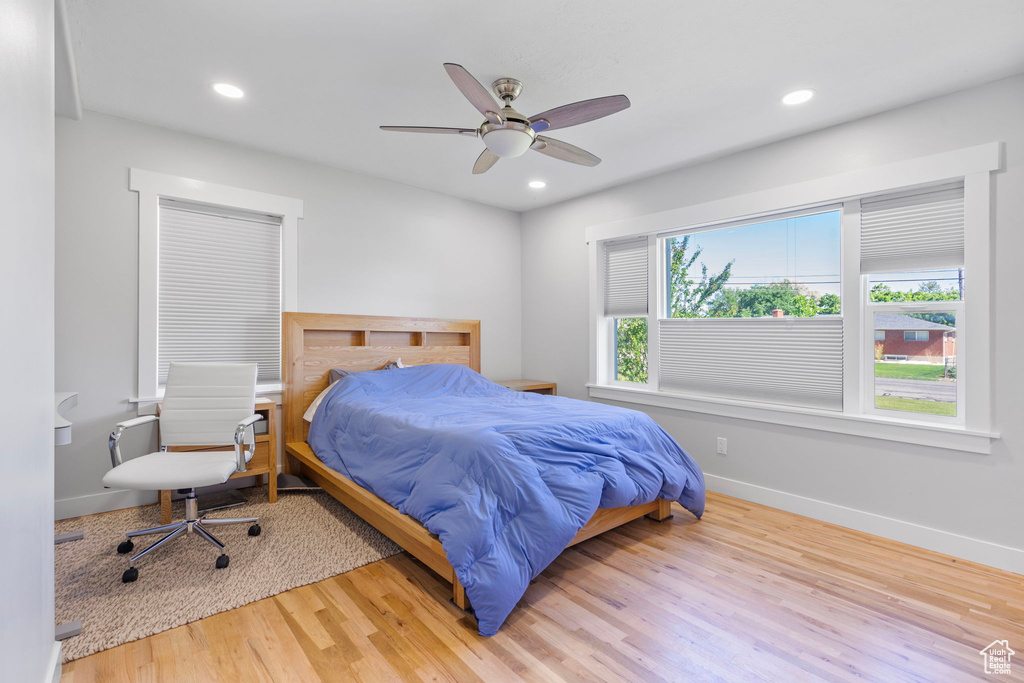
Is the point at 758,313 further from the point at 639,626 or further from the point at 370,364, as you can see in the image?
the point at 370,364

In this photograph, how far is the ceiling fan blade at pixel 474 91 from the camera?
6.25ft

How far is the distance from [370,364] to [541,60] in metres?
2.66

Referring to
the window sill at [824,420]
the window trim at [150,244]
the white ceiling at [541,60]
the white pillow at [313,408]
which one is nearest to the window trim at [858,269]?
the window sill at [824,420]

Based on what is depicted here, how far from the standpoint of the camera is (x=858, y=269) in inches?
119

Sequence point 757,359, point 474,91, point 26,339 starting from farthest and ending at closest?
1. point 757,359
2. point 474,91
3. point 26,339

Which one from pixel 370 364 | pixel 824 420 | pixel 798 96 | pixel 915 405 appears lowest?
pixel 824 420

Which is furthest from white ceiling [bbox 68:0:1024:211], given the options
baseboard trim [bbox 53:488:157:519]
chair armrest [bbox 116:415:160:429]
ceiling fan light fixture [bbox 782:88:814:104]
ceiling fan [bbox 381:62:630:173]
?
baseboard trim [bbox 53:488:157:519]

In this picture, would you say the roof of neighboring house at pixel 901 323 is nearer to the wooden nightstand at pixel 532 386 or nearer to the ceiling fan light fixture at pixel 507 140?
the ceiling fan light fixture at pixel 507 140

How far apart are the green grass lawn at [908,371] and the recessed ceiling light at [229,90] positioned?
13.6 feet

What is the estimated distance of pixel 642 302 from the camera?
13.9 feet

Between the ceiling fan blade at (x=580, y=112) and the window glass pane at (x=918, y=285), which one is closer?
the ceiling fan blade at (x=580, y=112)

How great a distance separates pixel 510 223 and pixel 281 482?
132 inches

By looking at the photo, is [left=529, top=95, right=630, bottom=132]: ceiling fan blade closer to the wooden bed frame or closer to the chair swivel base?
the wooden bed frame

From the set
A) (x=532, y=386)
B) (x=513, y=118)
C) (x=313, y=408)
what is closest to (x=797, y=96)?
(x=513, y=118)
